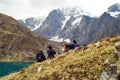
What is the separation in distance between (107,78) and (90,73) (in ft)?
21.1

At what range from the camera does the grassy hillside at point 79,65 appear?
3030 cm

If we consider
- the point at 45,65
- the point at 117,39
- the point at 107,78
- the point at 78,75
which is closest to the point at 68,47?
the point at 45,65

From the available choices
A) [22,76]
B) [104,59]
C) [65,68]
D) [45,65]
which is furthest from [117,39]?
[22,76]

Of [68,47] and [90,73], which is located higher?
[68,47]

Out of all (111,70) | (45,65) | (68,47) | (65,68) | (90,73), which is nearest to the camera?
(111,70)

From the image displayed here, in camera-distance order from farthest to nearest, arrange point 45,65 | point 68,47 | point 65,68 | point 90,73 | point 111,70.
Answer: point 68,47 → point 45,65 → point 65,68 → point 90,73 → point 111,70

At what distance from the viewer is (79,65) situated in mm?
32344

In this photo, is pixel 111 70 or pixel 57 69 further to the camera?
pixel 57 69

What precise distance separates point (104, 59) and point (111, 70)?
8168 millimetres

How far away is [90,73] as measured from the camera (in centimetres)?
2995

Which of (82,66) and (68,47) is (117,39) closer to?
(82,66)

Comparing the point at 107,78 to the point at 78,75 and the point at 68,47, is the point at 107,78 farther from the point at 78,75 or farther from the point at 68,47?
the point at 68,47

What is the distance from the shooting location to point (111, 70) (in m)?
23.3

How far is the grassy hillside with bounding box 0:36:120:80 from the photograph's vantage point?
3030 centimetres
